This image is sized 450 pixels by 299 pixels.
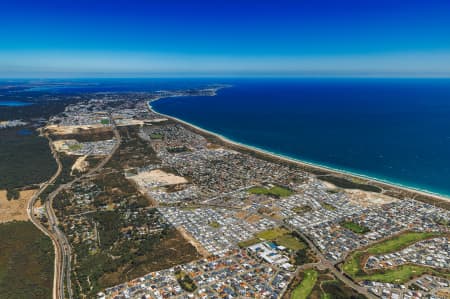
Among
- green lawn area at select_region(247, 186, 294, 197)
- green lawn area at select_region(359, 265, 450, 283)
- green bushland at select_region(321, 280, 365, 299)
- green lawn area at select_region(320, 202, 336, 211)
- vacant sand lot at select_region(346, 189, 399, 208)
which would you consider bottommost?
green bushland at select_region(321, 280, 365, 299)

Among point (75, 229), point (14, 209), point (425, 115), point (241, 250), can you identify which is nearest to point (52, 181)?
point (14, 209)

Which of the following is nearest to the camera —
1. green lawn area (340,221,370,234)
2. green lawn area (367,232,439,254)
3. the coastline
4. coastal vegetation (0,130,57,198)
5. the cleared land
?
green lawn area (367,232,439,254)

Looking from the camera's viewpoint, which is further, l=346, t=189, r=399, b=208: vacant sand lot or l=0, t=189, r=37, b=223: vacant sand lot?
l=346, t=189, r=399, b=208: vacant sand lot

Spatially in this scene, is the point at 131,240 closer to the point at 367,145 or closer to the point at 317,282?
the point at 317,282

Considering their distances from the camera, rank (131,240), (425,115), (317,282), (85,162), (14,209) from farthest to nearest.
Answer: (425,115) < (85,162) < (14,209) < (131,240) < (317,282)

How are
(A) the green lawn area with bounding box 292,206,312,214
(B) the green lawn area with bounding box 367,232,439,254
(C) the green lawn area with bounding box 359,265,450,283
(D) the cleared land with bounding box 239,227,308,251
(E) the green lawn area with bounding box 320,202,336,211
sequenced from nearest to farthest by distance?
(C) the green lawn area with bounding box 359,265,450,283, (B) the green lawn area with bounding box 367,232,439,254, (D) the cleared land with bounding box 239,227,308,251, (A) the green lawn area with bounding box 292,206,312,214, (E) the green lawn area with bounding box 320,202,336,211

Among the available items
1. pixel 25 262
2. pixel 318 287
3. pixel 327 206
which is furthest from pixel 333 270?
pixel 25 262

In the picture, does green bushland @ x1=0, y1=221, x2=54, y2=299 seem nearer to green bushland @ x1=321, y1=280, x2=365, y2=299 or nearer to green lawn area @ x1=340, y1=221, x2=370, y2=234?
green bushland @ x1=321, y1=280, x2=365, y2=299

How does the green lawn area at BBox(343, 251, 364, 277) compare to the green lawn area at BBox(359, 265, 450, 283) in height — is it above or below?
below

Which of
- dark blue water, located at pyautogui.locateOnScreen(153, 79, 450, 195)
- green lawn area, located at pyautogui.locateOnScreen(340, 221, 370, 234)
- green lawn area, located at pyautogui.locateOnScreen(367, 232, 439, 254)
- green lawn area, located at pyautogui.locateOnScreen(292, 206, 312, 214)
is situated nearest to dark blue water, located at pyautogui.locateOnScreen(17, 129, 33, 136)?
dark blue water, located at pyautogui.locateOnScreen(153, 79, 450, 195)
